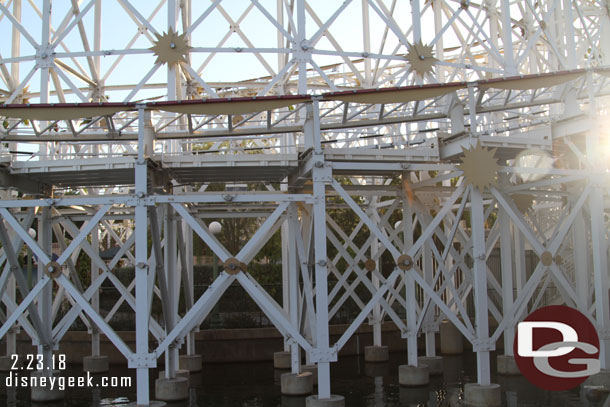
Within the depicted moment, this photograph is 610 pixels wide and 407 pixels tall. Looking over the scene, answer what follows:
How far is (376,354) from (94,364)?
349 inches

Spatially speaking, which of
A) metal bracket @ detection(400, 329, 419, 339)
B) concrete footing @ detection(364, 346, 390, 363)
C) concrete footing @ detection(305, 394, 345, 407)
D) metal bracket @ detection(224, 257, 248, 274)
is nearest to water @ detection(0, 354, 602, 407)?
concrete footing @ detection(364, 346, 390, 363)

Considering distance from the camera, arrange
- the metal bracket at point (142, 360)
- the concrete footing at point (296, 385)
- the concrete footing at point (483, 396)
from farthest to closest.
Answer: the concrete footing at point (296, 385) → the concrete footing at point (483, 396) → the metal bracket at point (142, 360)

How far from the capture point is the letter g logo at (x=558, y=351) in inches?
709

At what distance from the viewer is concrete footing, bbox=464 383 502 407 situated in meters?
16.3

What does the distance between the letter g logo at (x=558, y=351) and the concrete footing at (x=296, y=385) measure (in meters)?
5.29

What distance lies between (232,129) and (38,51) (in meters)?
5.87

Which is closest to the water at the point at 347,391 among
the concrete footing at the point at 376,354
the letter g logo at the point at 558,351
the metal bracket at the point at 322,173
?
the letter g logo at the point at 558,351

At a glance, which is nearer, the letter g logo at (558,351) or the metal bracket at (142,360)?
the metal bracket at (142,360)

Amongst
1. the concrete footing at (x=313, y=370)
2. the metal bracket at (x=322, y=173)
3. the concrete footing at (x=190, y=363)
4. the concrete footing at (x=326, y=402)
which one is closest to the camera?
the concrete footing at (x=326, y=402)

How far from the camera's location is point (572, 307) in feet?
65.9

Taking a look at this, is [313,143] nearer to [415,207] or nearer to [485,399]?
[415,207]

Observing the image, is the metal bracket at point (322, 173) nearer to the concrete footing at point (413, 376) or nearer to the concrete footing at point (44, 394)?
the concrete footing at point (413, 376)

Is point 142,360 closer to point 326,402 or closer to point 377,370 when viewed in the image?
point 326,402

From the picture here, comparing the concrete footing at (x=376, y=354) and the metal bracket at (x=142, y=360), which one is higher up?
the metal bracket at (x=142, y=360)
